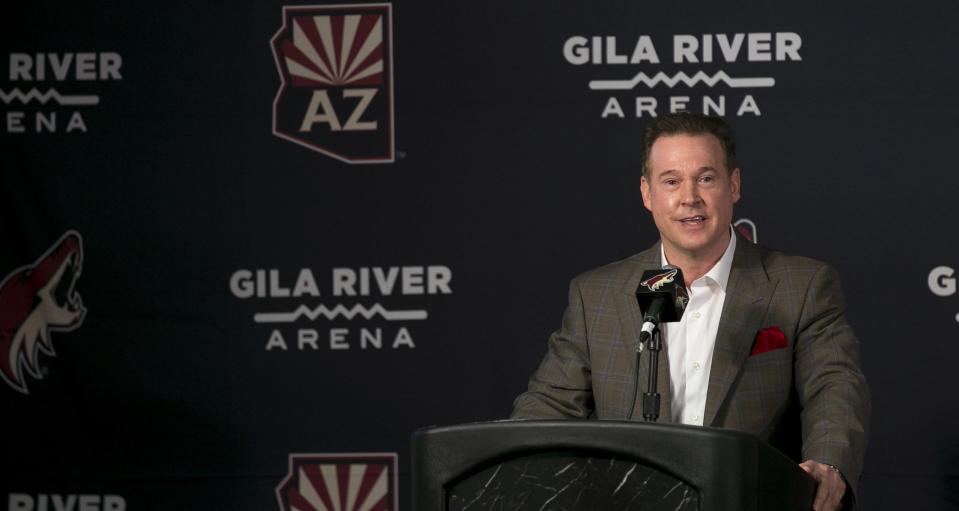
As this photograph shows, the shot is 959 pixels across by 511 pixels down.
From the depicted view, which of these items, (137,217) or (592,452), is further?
(137,217)

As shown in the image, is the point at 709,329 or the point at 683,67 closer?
the point at 709,329

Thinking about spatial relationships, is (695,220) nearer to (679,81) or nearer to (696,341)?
(696,341)

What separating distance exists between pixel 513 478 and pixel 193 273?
2.22 m

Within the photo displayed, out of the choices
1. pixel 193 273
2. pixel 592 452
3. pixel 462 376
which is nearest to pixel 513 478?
pixel 592 452

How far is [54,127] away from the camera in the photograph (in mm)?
3914

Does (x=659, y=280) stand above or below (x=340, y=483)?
above

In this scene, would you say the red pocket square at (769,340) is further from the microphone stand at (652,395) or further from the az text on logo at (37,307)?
the az text on logo at (37,307)

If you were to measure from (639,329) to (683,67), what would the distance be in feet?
4.29

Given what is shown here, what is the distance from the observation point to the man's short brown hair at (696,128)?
2631mm

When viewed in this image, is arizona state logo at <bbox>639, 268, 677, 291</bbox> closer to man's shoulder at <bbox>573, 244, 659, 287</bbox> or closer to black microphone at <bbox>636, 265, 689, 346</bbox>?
black microphone at <bbox>636, 265, 689, 346</bbox>

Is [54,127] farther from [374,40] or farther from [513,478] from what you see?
[513,478]

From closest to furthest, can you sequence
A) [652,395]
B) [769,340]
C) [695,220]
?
[652,395], [769,340], [695,220]

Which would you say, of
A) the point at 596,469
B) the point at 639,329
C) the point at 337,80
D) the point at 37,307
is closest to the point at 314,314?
the point at 337,80

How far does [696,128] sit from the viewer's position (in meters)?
2.63
